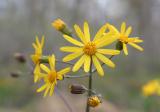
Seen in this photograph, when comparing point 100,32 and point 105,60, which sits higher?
point 100,32

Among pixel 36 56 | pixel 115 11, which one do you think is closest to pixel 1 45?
pixel 115 11

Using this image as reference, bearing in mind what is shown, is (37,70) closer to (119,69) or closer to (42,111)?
(42,111)

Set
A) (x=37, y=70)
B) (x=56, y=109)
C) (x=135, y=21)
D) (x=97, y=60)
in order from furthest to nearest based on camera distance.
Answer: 1. (x=135, y=21)
2. (x=56, y=109)
3. (x=37, y=70)
4. (x=97, y=60)

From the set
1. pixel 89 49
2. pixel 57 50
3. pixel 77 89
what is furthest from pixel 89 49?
pixel 57 50

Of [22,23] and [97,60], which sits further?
[22,23]

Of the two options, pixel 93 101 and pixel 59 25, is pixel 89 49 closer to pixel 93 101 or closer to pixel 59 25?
pixel 93 101

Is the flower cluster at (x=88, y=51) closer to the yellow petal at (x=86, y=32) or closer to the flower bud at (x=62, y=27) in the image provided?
the yellow petal at (x=86, y=32)
